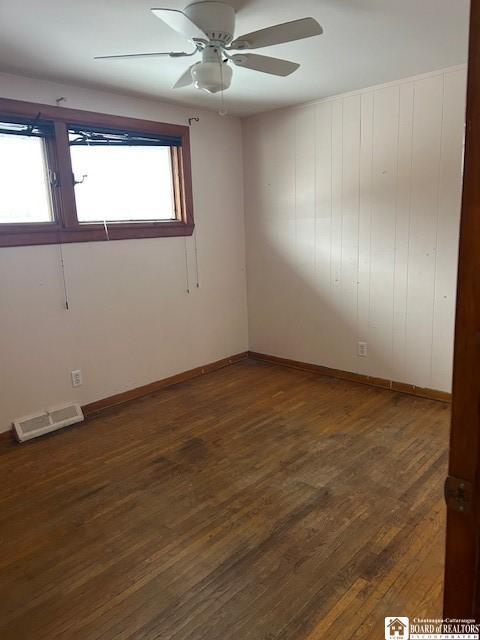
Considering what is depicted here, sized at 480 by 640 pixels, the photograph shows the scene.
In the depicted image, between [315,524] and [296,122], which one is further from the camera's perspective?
[296,122]

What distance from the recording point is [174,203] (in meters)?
4.18

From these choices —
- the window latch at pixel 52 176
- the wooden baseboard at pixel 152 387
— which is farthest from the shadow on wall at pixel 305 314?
the window latch at pixel 52 176

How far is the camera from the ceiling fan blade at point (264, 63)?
7.59 ft

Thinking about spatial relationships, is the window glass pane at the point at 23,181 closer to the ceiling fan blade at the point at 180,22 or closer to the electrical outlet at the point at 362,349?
the ceiling fan blade at the point at 180,22

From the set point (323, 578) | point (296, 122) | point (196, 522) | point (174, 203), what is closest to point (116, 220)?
point (174, 203)

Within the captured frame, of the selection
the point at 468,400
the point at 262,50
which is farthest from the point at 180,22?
the point at 468,400

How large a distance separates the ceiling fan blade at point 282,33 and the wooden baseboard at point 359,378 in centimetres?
276

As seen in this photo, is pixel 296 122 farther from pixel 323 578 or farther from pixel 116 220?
pixel 323 578

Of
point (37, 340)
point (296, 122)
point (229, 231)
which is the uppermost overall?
point (296, 122)

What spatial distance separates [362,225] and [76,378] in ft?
8.67

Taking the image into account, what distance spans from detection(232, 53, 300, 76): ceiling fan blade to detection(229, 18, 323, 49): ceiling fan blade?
3.5 inches

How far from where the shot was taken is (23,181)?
3217 millimetres

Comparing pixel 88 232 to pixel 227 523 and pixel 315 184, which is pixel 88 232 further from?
pixel 227 523

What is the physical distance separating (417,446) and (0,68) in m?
3.57
